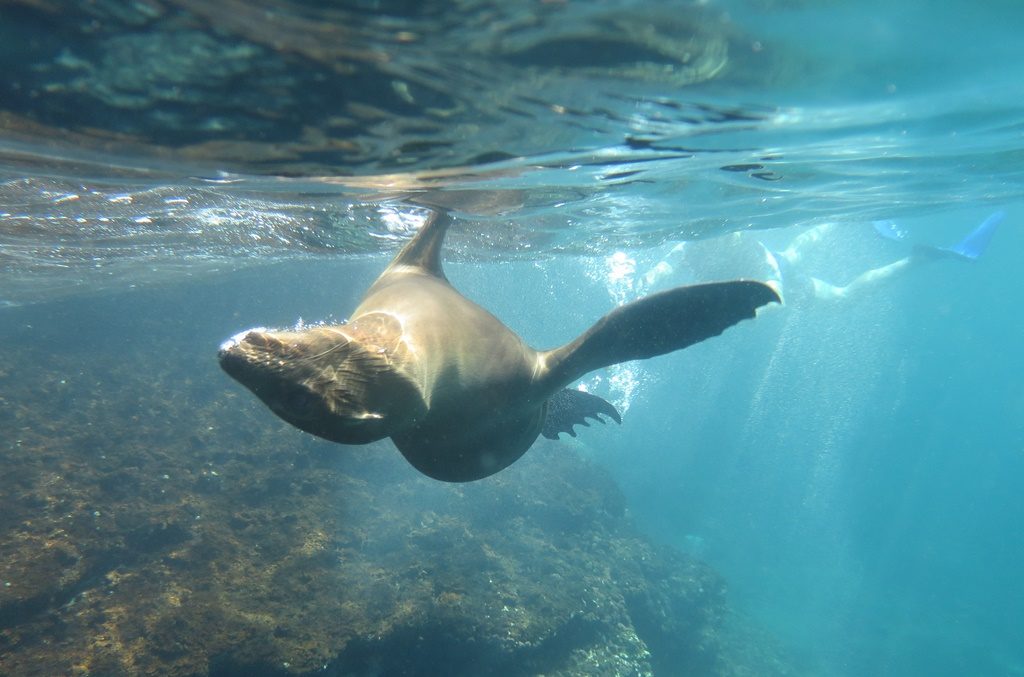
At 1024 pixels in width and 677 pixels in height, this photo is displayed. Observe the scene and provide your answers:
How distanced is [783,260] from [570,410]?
95.3 ft

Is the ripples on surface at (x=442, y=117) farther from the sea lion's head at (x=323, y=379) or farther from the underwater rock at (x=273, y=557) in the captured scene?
the underwater rock at (x=273, y=557)

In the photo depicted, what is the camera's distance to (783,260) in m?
31.2

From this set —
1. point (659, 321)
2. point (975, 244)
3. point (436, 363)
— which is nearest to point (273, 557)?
point (659, 321)

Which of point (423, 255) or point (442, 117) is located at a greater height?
point (442, 117)

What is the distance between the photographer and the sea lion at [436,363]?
1.89m

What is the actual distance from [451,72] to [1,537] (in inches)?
474

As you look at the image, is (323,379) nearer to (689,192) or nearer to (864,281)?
(689,192)

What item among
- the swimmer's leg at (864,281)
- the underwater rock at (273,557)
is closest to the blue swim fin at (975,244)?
the swimmer's leg at (864,281)

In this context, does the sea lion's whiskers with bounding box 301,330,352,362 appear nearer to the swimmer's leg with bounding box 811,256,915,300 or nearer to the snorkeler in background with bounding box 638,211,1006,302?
the snorkeler in background with bounding box 638,211,1006,302

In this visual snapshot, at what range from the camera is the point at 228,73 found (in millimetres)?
4711

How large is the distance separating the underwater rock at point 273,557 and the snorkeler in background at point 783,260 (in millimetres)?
14191

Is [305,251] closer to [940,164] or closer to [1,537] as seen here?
[1,537]

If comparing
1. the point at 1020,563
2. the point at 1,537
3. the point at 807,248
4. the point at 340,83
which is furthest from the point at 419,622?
the point at 1020,563

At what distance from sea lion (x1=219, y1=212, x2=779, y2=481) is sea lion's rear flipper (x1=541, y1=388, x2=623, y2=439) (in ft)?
6.85
